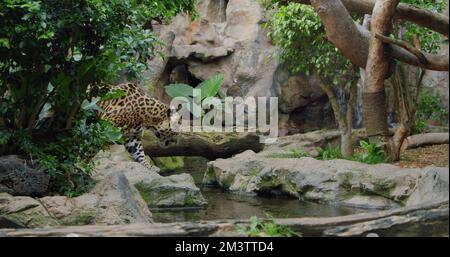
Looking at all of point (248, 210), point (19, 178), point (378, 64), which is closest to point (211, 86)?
point (248, 210)

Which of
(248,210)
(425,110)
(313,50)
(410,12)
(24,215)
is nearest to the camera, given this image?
(24,215)

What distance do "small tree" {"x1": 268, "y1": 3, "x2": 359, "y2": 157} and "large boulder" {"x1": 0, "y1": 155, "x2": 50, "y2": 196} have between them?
576 centimetres

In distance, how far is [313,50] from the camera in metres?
12.1

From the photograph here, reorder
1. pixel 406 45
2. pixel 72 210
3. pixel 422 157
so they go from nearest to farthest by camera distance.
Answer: pixel 72 210 < pixel 406 45 < pixel 422 157

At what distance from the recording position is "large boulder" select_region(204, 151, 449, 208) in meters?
7.92

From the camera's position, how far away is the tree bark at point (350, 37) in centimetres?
700

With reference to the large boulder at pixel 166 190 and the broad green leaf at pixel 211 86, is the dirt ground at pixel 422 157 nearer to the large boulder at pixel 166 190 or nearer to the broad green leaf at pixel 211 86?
the large boulder at pixel 166 190

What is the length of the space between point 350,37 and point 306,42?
454cm

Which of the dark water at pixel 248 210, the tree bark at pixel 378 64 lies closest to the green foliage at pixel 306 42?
the dark water at pixel 248 210

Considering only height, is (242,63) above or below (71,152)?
above

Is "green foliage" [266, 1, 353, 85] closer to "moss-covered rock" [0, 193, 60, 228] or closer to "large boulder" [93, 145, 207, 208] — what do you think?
"large boulder" [93, 145, 207, 208]

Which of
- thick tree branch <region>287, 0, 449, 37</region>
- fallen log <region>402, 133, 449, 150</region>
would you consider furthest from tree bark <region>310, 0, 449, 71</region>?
fallen log <region>402, 133, 449, 150</region>

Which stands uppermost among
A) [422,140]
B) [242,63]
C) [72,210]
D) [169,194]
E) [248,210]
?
[242,63]

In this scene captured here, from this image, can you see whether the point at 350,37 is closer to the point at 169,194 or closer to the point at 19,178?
the point at 169,194
